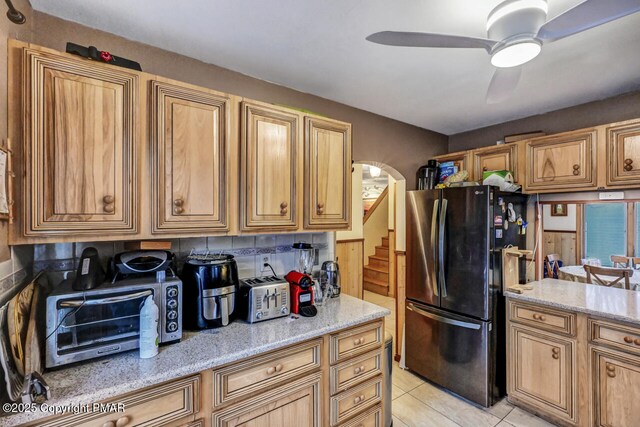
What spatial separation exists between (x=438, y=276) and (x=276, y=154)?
1805 millimetres

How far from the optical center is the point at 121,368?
1.17m

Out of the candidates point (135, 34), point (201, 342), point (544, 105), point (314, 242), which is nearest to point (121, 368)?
point (201, 342)

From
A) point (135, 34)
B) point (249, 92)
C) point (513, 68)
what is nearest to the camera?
point (513, 68)

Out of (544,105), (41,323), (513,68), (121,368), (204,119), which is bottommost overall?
(121,368)

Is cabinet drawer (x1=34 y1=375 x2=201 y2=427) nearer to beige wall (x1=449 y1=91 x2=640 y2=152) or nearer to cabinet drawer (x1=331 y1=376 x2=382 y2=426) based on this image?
cabinet drawer (x1=331 y1=376 x2=382 y2=426)

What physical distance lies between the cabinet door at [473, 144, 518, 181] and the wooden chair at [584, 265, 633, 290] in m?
0.98

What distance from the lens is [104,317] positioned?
1251 millimetres

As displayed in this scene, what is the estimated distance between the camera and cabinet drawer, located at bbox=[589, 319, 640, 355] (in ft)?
5.87

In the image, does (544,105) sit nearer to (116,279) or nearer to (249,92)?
(249,92)

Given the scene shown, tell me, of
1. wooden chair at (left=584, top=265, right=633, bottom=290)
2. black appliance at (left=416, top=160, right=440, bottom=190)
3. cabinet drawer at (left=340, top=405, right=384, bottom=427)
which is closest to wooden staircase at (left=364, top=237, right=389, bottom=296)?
black appliance at (left=416, top=160, right=440, bottom=190)

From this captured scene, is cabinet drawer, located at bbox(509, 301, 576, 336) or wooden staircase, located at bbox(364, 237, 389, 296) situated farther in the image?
wooden staircase, located at bbox(364, 237, 389, 296)

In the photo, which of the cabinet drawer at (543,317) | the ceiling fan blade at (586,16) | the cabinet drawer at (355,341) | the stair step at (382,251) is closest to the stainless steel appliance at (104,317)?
the cabinet drawer at (355,341)

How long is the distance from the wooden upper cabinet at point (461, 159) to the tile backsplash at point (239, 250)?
169 centimetres

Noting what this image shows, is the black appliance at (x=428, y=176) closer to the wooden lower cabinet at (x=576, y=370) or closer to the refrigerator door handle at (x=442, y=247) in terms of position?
the refrigerator door handle at (x=442, y=247)
